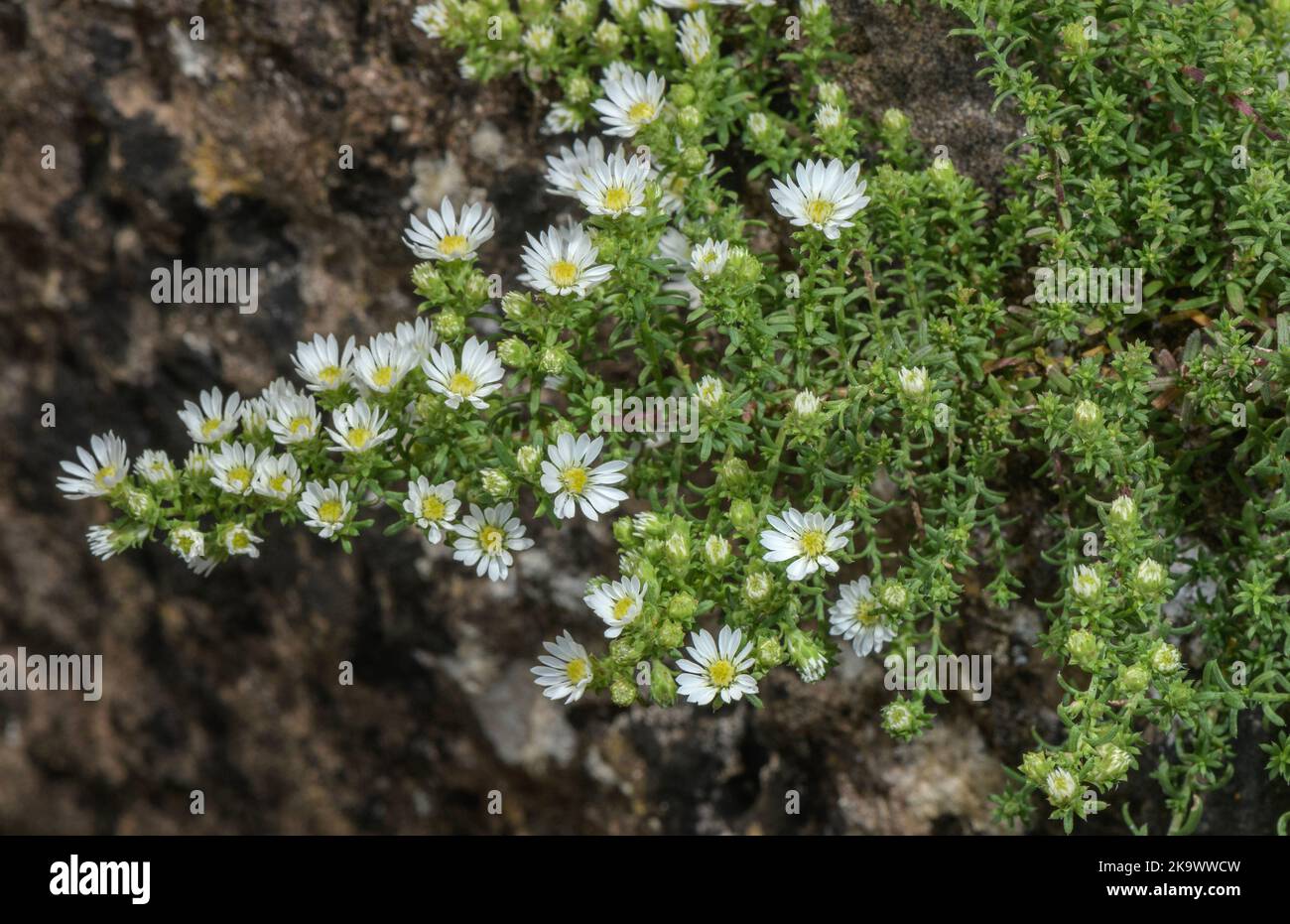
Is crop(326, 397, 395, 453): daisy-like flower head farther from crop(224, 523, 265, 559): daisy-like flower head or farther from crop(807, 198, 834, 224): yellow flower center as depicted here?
crop(807, 198, 834, 224): yellow flower center

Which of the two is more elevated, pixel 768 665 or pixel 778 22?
pixel 778 22

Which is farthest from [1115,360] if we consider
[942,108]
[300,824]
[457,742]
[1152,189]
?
[300,824]

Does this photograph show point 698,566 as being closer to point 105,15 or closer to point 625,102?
point 625,102

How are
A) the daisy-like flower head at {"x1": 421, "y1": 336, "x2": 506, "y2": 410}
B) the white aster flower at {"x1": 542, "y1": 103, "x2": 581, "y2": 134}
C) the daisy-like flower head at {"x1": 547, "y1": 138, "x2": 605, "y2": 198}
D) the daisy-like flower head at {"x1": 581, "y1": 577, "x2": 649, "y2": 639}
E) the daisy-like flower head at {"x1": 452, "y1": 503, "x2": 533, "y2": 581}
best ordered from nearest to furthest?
the daisy-like flower head at {"x1": 581, "y1": 577, "x2": 649, "y2": 639} → the daisy-like flower head at {"x1": 421, "y1": 336, "x2": 506, "y2": 410} → the daisy-like flower head at {"x1": 452, "y1": 503, "x2": 533, "y2": 581} → the daisy-like flower head at {"x1": 547, "y1": 138, "x2": 605, "y2": 198} → the white aster flower at {"x1": 542, "y1": 103, "x2": 581, "y2": 134}

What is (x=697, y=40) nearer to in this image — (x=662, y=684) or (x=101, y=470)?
(x=662, y=684)

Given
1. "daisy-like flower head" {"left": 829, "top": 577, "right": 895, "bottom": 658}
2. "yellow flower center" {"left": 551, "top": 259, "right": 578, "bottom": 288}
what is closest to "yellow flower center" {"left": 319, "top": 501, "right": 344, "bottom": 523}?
"yellow flower center" {"left": 551, "top": 259, "right": 578, "bottom": 288}

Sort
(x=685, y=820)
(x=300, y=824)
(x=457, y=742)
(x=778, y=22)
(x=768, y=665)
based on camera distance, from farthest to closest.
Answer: (x=300, y=824) < (x=457, y=742) < (x=685, y=820) < (x=778, y=22) < (x=768, y=665)
